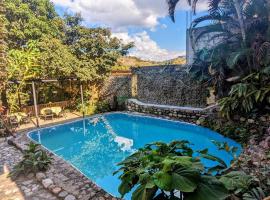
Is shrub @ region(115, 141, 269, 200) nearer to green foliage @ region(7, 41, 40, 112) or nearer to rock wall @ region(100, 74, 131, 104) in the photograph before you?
green foliage @ region(7, 41, 40, 112)

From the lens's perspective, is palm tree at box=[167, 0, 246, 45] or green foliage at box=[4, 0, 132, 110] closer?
palm tree at box=[167, 0, 246, 45]

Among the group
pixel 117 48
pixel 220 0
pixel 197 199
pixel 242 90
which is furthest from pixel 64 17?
pixel 197 199

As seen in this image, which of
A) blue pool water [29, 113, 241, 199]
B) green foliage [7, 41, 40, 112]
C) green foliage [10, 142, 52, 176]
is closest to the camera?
green foliage [10, 142, 52, 176]

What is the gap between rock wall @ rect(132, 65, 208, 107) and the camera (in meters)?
12.6

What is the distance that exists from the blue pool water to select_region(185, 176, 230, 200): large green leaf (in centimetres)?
277

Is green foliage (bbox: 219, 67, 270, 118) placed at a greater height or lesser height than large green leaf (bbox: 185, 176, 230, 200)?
greater

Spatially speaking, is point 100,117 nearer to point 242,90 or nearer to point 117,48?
point 117,48

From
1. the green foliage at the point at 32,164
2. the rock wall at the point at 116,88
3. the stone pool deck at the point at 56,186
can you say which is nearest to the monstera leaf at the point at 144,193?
the stone pool deck at the point at 56,186

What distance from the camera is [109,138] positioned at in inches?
405

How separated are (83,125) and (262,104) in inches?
362

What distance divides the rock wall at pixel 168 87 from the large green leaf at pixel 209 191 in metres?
9.93

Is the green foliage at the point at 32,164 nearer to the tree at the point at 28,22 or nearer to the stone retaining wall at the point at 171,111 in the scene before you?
the stone retaining wall at the point at 171,111

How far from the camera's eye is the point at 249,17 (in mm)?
9539

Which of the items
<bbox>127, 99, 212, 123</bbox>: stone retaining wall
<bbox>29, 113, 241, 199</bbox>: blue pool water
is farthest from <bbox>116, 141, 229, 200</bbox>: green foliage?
<bbox>127, 99, 212, 123</bbox>: stone retaining wall
